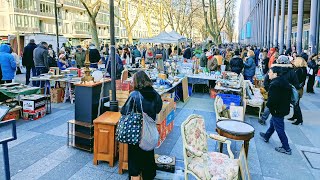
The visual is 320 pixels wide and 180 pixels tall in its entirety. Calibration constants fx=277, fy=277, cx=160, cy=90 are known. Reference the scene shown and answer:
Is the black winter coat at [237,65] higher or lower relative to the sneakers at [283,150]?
higher

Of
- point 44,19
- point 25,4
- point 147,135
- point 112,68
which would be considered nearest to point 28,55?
point 112,68

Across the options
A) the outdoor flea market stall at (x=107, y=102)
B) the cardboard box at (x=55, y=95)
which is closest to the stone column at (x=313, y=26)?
the outdoor flea market stall at (x=107, y=102)

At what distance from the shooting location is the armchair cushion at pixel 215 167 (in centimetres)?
363

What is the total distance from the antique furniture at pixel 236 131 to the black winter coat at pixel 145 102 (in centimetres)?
125

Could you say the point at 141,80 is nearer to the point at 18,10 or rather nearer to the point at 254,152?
the point at 254,152

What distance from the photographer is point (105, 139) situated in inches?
187

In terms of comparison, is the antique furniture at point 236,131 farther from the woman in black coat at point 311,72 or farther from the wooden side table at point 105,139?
the woman in black coat at point 311,72

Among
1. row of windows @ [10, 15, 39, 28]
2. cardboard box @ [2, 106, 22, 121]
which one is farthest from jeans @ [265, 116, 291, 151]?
row of windows @ [10, 15, 39, 28]

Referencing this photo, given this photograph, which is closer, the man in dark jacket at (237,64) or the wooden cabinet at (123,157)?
the wooden cabinet at (123,157)

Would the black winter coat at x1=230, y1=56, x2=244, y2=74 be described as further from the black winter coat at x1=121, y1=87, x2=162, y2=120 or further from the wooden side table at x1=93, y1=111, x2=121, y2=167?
the black winter coat at x1=121, y1=87, x2=162, y2=120

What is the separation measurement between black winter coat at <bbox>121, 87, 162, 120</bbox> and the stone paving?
130 centimetres

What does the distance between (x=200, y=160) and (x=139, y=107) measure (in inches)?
44.8

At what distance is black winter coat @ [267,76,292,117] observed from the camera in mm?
5371

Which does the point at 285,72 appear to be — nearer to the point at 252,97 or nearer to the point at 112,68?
the point at 252,97
